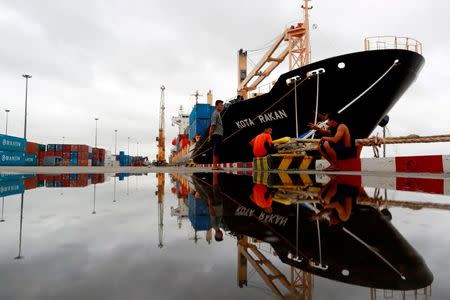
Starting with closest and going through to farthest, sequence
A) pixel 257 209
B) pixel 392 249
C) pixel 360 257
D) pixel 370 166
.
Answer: pixel 360 257 → pixel 392 249 → pixel 257 209 → pixel 370 166

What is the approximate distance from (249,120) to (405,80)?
204 inches

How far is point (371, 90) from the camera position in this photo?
940 centimetres

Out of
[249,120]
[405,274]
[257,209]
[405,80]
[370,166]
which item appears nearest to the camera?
A: [405,274]

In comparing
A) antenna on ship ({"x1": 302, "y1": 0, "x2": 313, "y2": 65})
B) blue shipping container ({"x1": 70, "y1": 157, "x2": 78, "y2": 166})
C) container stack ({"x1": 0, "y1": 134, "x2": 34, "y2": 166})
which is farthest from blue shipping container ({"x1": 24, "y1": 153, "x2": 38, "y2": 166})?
antenna on ship ({"x1": 302, "y1": 0, "x2": 313, "y2": 65})

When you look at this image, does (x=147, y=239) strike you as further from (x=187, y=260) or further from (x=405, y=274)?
(x=405, y=274)

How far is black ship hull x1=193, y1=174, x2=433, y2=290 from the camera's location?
0.87 meters

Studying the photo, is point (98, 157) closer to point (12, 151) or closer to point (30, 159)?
point (30, 159)

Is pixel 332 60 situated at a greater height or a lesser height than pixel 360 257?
greater

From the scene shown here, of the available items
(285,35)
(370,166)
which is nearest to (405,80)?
(370,166)

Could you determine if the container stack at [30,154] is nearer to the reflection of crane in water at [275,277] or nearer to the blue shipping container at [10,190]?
the blue shipping container at [10,190]

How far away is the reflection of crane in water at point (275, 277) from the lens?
768mm

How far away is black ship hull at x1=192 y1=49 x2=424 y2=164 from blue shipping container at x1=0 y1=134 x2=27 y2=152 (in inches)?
935

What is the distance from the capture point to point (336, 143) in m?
6.70

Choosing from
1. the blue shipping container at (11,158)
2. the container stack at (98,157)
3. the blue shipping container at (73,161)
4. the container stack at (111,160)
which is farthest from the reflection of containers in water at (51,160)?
the container stack at (111,160)
